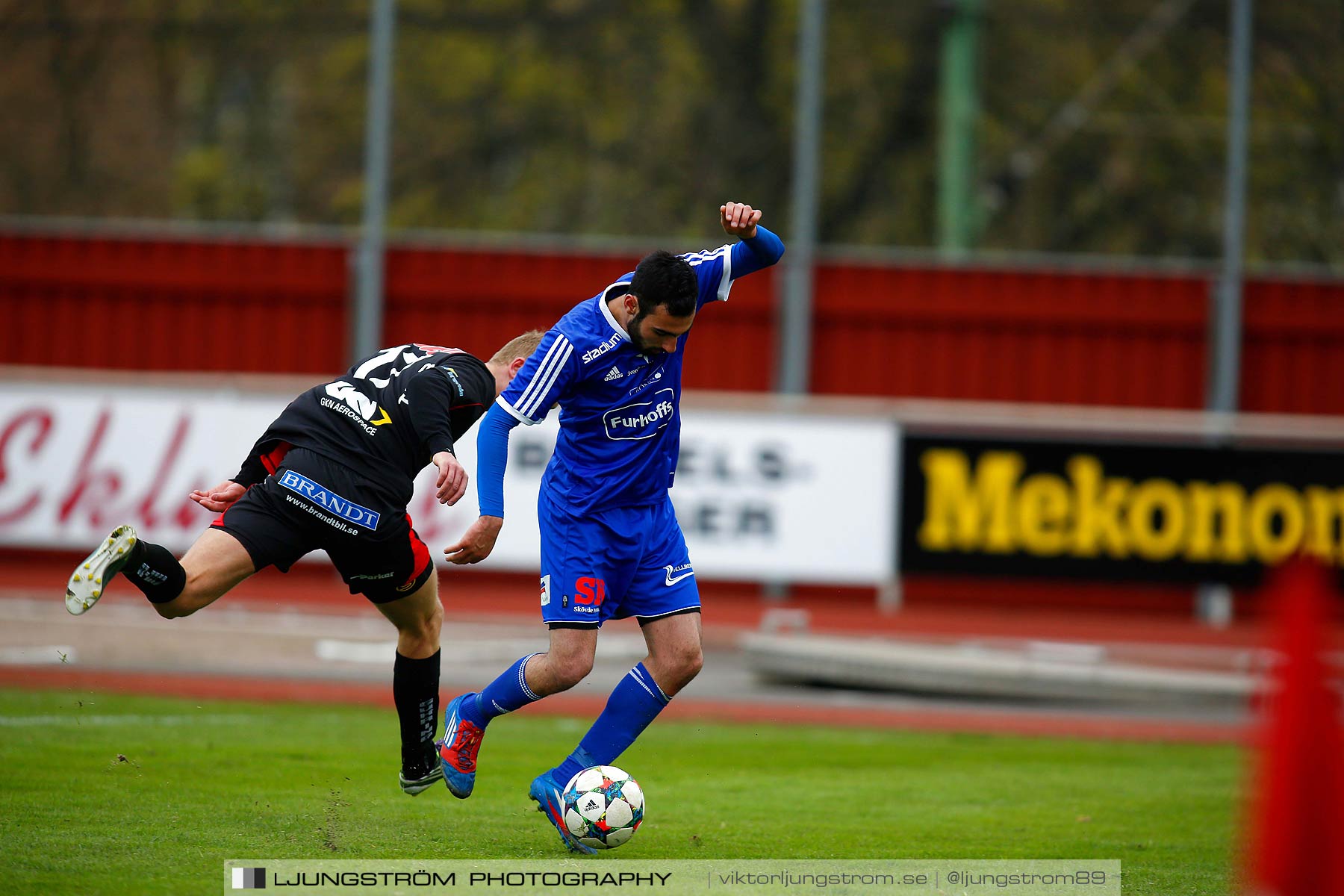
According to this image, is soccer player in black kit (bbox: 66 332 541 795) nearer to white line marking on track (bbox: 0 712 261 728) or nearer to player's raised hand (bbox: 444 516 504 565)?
player's raised hand (bbox: 444 516 504 565)

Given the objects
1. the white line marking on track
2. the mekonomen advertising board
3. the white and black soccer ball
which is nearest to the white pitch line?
the white line marking on track

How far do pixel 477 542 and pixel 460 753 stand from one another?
1068mm

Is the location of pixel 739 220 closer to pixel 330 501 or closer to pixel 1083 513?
Answer: pixel 330 501

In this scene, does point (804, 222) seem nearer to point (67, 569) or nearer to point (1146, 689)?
point (1146, 689)

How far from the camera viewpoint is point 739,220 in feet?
19.9

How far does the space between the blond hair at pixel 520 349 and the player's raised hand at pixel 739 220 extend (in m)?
0.88

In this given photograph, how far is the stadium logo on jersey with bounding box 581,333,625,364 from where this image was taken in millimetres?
5824

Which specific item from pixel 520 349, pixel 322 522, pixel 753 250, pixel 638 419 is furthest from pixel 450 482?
pixel 753 250

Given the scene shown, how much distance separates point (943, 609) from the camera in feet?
51.3

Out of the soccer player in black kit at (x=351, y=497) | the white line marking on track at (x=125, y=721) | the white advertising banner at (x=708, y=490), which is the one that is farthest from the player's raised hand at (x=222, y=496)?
the white advertising banner at (x=708, y=490)

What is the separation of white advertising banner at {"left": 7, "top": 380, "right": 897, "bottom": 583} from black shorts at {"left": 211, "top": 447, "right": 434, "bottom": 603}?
817cm

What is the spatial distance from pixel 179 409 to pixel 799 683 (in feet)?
21.4

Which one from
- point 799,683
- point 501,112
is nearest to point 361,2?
point 501,112

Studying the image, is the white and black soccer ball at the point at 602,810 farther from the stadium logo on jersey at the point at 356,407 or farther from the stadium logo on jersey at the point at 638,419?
the stadium logo on jersey at the point at 356,407
